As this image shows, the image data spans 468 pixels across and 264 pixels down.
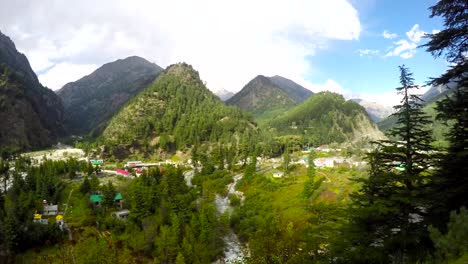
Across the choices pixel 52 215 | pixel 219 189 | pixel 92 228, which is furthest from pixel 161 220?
pixel 219 189

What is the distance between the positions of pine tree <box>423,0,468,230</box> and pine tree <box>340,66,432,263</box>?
1.02 meters

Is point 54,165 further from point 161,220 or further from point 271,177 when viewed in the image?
point 271,177

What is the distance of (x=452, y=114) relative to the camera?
16.5m

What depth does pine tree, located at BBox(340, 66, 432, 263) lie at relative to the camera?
61.3 feet

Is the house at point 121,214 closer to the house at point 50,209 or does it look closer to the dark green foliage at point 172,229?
the dark green foliage at point 172,229

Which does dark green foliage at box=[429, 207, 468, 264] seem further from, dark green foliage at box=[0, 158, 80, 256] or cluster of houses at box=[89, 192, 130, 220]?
cluster of houses at box=[89, 192, 130, 220]

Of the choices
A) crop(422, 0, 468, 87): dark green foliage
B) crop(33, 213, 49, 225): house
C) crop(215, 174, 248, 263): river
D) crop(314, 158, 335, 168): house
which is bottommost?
crop(215, 174, 248, 263): river

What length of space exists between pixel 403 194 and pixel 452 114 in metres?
5.39

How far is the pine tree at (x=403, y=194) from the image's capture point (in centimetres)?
1867

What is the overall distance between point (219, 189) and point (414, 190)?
9001 cm

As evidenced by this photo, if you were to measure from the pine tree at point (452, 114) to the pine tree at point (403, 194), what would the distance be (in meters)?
1.02

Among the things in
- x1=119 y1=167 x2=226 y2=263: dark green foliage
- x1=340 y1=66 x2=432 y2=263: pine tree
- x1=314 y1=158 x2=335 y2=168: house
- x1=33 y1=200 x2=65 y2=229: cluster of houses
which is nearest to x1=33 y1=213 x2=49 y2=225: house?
x1=33 y1=200 x2=65 y2=229: cluster of houses

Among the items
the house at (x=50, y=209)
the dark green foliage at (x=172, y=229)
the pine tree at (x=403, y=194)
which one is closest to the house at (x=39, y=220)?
the house at (x=50, y=209)

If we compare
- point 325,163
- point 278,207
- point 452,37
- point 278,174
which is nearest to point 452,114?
point 452,37
